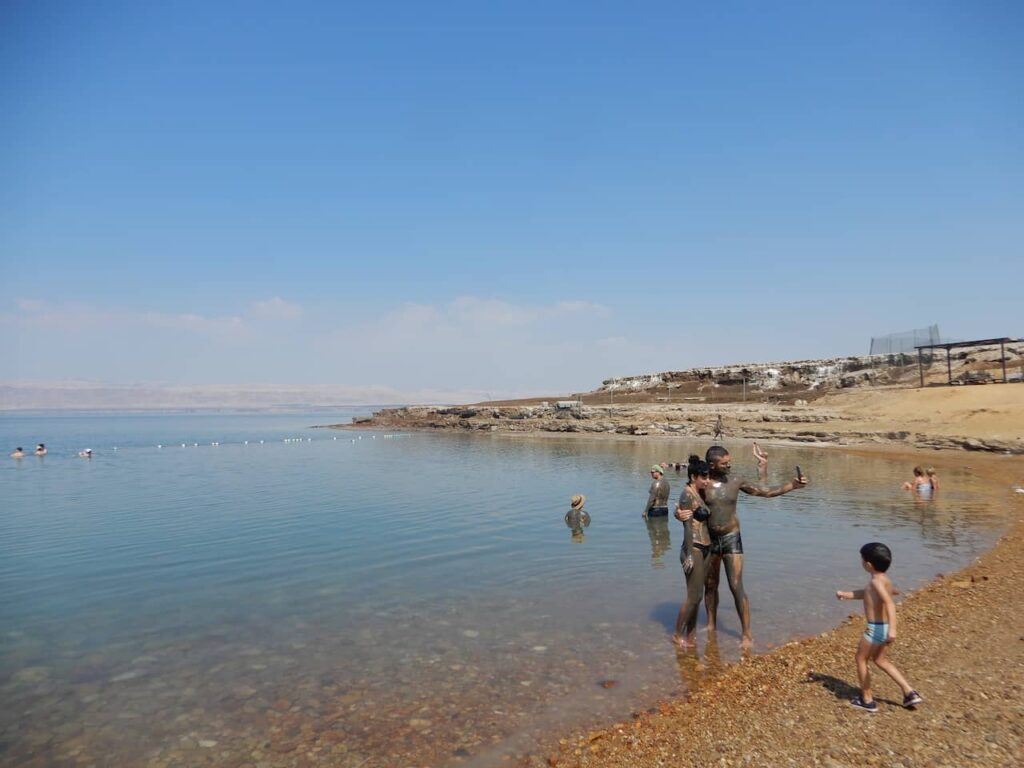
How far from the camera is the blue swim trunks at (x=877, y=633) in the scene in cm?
627

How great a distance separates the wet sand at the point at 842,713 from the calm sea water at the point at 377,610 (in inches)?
28.7

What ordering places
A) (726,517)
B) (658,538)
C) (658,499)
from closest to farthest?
1. (726,517)
2. (658,538)
3. (658,499)

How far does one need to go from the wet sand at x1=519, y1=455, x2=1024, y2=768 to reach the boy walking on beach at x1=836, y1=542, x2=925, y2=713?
0.19m

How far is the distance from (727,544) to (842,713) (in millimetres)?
2669

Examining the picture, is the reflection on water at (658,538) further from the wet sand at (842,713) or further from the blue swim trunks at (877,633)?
the blue swim trunks at (877,633)

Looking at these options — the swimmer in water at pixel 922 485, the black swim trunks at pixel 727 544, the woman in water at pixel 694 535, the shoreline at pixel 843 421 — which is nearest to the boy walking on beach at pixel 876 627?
the black swim trunks at pixel 727 544

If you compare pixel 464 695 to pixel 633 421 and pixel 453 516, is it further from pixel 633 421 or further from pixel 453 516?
pixel 633 421

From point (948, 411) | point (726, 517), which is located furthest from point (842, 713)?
point (948, 411)

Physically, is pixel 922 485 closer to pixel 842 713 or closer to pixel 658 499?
pixel 658 499

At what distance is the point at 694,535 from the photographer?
28.6 ft

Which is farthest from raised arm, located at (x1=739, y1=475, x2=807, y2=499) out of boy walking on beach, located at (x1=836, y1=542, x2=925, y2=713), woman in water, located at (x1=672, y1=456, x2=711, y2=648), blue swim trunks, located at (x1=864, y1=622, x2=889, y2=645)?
blue swim trunks, located at (x1=864, y1=622, x2=889, y2=645)

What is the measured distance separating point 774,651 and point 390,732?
4956 millimetres

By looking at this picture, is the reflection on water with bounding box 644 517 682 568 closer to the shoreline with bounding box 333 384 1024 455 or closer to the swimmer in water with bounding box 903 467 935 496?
the swimmer in water with bounding box 903 467 935 496

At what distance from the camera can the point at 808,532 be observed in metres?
16.5
